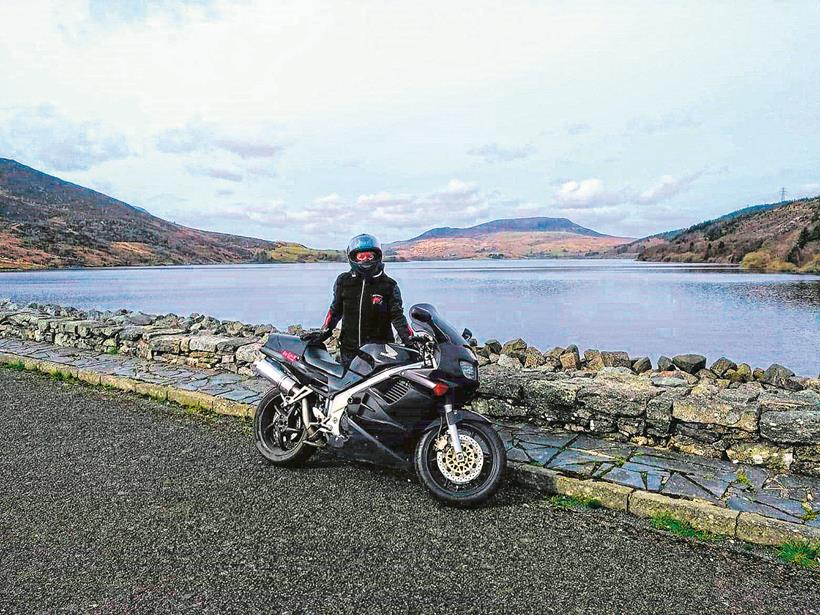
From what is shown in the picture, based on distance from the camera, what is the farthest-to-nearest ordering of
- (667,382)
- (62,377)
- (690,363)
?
(690,363) < (62,377) < (667,382)

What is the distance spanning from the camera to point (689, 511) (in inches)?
162

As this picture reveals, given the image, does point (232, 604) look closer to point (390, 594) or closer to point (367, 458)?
point (390, 594)

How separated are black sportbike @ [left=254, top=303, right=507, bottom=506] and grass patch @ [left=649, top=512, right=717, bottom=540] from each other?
44.1 inches

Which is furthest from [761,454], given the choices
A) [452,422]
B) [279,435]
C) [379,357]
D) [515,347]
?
[515,347]

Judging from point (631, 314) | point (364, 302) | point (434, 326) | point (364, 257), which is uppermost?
point (364, 257)

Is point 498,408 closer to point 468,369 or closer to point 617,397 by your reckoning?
point 617,397

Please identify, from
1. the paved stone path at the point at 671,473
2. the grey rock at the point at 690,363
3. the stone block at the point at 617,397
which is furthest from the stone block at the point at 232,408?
the grey rock at the point at 690,363

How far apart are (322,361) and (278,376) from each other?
0.49 m

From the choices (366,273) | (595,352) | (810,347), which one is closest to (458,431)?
(366,273)

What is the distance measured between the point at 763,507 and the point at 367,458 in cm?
291

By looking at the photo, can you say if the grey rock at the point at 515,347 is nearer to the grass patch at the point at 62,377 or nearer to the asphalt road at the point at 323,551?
the asphalt road at the point at 323,551

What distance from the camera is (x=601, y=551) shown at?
12.3 ft

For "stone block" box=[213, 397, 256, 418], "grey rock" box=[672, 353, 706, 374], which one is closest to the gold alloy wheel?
"stone block" box=[213, 397, 256, 418]

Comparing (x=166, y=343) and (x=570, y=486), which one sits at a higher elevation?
(x=166, y=343)
